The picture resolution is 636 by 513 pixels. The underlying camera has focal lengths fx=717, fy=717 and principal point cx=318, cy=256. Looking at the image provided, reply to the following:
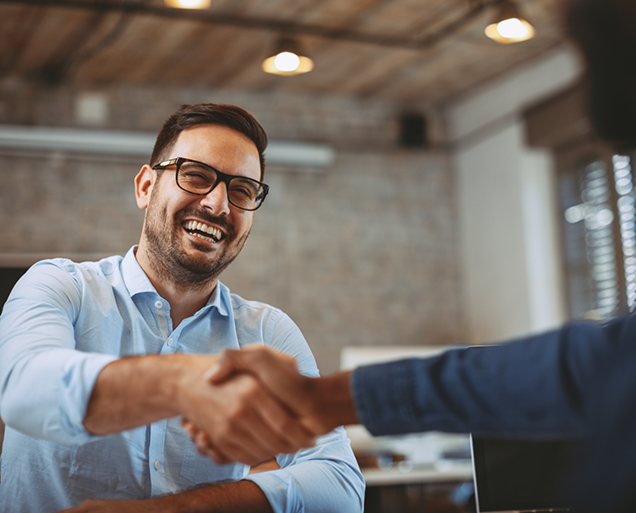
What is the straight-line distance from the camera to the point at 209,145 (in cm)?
163

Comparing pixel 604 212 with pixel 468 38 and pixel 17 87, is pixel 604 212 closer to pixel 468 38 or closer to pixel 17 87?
pixel 468 38

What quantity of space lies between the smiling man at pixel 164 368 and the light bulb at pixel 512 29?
267 cm

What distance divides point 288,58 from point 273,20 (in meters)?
0.41

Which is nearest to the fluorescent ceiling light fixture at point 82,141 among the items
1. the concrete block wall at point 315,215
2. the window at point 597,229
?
the concrete block wall at point 315,215

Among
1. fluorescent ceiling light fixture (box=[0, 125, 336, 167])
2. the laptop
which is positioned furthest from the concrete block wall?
the laptop

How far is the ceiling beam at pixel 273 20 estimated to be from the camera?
4273mm

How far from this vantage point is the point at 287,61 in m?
4.41

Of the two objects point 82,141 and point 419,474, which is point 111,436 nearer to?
point 419,474

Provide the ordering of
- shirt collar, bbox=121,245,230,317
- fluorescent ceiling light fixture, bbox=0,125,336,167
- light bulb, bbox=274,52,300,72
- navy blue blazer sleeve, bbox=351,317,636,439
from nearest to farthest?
navy blue blazer sleeve, bbox=351,317,636,439
shirt collar, bbox=121,245,230,317
light bulb, bbox=274,52,300,72
fluorescent ceiling light fixture, bbox=0,125,336,167

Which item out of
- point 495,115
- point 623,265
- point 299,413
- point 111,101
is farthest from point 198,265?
point 495,115

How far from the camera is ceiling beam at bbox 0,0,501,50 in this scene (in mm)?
4273

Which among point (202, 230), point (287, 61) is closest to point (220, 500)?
point (202, 230)

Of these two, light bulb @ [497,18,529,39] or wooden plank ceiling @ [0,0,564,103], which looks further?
wooden plank ceiling @ [0,0,564,103]

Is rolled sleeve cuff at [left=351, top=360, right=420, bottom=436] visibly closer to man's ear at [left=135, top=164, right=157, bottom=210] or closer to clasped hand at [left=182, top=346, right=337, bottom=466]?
clasped hand at [left=182, top=346, right=337, bottom=466]
